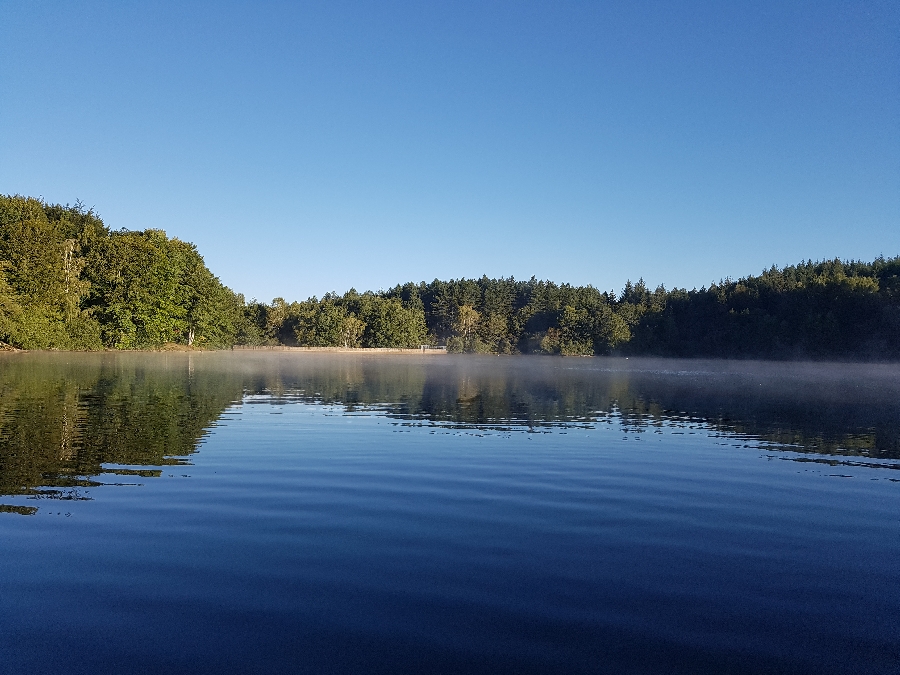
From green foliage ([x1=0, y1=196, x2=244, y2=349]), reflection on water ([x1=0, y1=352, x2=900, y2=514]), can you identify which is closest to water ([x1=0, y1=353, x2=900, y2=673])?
reflection on water ([x1=0, y1=352, x2=900, y2=514])

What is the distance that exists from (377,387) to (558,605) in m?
40.0

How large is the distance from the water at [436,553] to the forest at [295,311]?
74251mm

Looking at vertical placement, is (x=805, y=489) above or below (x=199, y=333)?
below

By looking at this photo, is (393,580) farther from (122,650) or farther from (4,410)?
(4,410)

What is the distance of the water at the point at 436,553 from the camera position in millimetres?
6430

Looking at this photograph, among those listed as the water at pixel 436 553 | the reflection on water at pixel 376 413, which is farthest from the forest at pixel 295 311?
the water at pixel 436 553

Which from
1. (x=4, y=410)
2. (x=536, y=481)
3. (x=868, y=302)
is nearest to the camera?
(x=536, y=481)

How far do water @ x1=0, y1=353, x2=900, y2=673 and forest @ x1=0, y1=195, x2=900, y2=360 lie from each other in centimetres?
7425

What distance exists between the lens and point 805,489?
15.2m

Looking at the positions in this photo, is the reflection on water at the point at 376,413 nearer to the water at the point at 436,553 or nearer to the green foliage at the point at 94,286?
the water at the point at 436,553

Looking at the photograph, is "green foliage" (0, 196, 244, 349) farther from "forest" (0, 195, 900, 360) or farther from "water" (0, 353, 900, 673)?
"water" (0, 353, 900, 673)

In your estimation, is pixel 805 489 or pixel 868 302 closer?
pixel 805 489

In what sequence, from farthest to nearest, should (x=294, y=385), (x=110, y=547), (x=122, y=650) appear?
1. (x=294, y=385)
2. (x=110, y=547)
3. (x=122, y=650)

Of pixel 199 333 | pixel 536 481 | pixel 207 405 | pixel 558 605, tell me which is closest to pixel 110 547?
pixel 558 605
